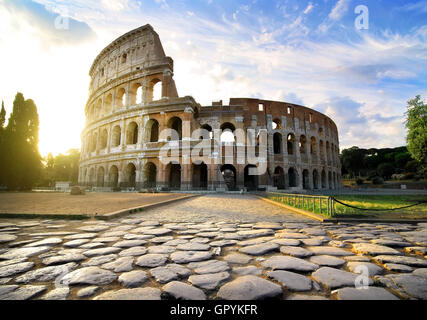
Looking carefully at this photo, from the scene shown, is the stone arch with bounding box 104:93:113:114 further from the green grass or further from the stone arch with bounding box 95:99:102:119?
the green grass

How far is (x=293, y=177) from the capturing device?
74.6ft

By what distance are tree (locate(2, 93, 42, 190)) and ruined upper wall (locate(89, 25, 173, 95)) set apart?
8701 mm

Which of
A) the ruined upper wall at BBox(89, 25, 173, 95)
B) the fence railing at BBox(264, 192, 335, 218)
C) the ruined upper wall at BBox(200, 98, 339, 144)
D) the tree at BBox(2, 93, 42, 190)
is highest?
the ruined upper wall at BBox(89, 25, 173, 95)

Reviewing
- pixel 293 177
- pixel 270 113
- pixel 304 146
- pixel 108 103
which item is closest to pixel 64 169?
pixel 108 103

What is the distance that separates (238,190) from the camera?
712 inches

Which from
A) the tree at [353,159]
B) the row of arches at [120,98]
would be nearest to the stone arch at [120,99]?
the row of arches at [120,98]

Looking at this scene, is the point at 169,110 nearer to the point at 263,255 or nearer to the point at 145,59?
the point at 145,59

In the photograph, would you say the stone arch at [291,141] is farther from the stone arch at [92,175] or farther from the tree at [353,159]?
the tree at [353,159]

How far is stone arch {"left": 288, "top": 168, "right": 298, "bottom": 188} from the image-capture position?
22030 mm

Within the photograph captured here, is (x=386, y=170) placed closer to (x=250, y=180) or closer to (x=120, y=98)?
(x=250, y=180)

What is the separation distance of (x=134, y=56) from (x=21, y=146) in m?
15.3

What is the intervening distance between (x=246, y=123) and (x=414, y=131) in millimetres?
17604

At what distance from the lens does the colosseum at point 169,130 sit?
59.3 feet

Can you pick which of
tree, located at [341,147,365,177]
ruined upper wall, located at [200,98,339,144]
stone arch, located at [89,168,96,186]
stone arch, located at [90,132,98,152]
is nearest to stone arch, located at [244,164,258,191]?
ruined upper wall, located at [200,98,339,144]
